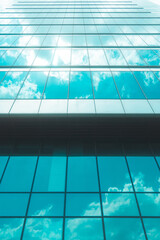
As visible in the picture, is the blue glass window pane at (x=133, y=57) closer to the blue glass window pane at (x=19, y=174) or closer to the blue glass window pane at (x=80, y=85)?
the blue glass window pane at (x=80, y=85)

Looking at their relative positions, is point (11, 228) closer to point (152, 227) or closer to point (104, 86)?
point (152, 227)

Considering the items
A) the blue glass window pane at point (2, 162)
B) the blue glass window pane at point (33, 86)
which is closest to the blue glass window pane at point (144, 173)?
the blue glass window pane at point (2, 162)

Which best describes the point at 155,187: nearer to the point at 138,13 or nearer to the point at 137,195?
the point at 137,195

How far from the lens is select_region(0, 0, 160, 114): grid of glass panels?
33.7 feet

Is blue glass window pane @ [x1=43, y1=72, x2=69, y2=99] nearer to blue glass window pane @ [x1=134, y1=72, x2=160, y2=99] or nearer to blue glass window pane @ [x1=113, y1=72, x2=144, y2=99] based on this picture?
blue glass window pane @ [x1=113, y1=72, x2=144, y2=99]

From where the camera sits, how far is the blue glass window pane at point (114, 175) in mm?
7941

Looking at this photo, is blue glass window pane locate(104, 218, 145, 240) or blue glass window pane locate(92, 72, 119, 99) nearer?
blue glass window pane locate(104, 218, 145, 240)

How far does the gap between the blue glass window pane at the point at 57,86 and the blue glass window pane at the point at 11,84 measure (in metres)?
2.24

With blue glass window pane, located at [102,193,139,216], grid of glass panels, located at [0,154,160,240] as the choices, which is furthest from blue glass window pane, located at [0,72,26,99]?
blue glass window pane, located at [102,193,139,216]

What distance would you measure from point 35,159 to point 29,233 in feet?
11.9

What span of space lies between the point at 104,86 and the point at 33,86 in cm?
546

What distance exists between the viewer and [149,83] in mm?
11891

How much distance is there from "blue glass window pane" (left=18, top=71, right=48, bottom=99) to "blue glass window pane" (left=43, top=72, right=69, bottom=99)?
1.53 ft

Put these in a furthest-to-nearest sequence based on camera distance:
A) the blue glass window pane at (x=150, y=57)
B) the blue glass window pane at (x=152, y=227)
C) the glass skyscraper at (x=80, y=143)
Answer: the blue glass window pane at (x=150, y=57) < the glass skyscraper at (x=80, y=143) < the blue glass window pane at (x=152, y=227)
